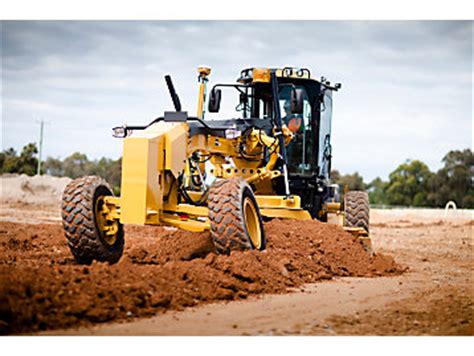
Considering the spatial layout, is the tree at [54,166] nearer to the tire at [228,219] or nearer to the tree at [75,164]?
the tree at [75,164]

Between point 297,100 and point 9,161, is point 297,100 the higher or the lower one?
the lower one

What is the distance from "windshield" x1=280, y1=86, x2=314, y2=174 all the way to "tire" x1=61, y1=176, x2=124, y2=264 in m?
3.89

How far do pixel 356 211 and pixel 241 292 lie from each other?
500cm

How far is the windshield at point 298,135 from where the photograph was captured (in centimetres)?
1116

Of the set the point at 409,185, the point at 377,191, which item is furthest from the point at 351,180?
the point at 409,185

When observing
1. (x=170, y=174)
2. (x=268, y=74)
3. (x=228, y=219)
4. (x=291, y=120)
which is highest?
(x=268, y=74)

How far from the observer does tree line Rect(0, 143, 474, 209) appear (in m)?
39.5

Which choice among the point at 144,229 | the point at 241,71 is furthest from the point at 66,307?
the point at 144,229

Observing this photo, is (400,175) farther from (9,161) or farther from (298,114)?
(298,114)

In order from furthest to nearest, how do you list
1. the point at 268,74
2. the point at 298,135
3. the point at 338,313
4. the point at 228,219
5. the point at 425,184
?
the point at 425,184 → the point at 298,135 → the point at 268,74 → the point at 228,219 → the point at 338,313

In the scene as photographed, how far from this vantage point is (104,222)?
8.40 m

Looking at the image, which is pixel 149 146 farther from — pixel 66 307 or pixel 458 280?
pixel 458 280

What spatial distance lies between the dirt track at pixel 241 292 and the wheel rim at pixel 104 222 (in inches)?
31.8

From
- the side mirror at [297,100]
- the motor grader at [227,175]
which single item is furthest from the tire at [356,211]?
the side mirror at [297,100]
